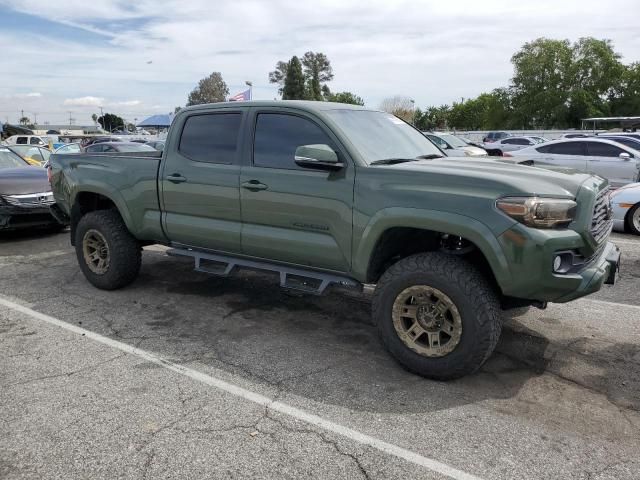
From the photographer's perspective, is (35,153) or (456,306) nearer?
(456,306)

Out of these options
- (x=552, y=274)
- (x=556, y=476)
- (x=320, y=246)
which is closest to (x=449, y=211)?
(x=552, y=274)

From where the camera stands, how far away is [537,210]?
128 inches

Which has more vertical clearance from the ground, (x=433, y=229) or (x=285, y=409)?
(x=433, y=229)

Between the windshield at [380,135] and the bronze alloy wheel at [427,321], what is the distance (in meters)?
1.08

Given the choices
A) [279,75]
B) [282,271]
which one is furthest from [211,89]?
[282,271]

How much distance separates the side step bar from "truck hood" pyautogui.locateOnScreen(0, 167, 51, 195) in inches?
180

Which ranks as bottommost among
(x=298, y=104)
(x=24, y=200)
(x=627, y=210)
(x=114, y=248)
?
(x=627, y=210)

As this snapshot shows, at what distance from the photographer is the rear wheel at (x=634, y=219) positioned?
29.2 feet

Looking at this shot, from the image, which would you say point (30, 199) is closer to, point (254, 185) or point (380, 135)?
point (254, 185)

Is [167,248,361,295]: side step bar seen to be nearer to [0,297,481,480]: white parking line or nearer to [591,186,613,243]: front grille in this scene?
[0,297,481,480]: white parking line

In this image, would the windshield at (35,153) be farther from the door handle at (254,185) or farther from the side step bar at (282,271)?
the door handle at (254,185)

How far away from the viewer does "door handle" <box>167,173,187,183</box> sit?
494 cm

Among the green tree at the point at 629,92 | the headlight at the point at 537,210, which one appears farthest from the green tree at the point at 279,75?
the headlight at the point at 537,210

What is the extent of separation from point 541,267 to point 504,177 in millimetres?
638
